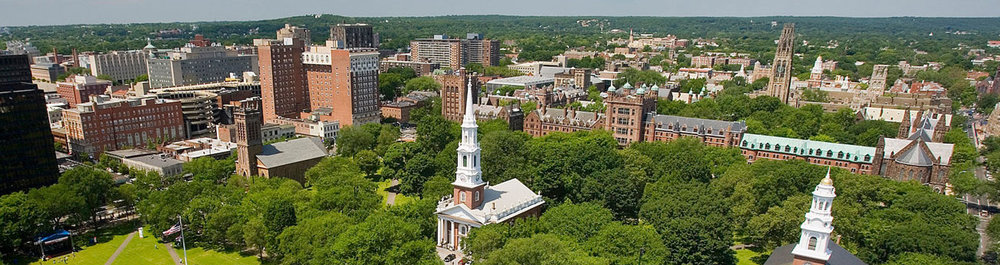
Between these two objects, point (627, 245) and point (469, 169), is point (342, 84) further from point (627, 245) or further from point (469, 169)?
point (627, 245)

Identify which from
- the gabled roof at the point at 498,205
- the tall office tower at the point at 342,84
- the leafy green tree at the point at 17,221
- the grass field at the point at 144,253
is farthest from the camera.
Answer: the tall office tower at the point at 342,84

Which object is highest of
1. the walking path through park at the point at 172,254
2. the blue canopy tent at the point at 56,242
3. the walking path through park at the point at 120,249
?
the blue canopy tent at the point at 56,242

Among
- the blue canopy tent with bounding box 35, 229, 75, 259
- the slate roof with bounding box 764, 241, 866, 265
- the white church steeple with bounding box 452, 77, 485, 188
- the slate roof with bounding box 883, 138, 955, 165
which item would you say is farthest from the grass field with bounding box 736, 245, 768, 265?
the blue canopy tent with bounding box 35, 229, 75, 259

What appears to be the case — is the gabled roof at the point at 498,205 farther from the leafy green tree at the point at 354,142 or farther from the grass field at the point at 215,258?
the leafy green tree at the point at 354,142

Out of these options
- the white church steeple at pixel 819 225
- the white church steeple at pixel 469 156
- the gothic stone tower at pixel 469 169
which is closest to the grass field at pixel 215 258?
the gothic stone tower at pixel 469 169

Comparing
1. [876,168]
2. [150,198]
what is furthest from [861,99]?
[150,198]

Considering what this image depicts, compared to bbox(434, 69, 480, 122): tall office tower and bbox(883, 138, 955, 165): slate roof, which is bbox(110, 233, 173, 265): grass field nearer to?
bbox(434, 69, 480, 122): tall office tower
